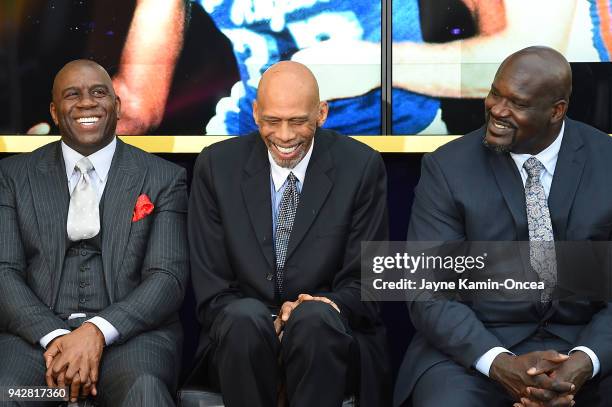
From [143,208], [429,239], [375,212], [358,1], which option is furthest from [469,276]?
[358,1]

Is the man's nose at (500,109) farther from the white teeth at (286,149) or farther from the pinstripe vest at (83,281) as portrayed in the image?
the pinstripe vest at (83,281)

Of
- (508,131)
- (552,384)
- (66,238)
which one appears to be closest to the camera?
(552,384)

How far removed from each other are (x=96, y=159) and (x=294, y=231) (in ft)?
2.70

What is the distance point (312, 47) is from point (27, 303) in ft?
5.68

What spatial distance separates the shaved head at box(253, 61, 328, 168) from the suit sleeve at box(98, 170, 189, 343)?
0.44 metres

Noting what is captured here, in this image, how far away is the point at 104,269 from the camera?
4.07 meters

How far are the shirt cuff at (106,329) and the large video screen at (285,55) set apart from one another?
1267mm

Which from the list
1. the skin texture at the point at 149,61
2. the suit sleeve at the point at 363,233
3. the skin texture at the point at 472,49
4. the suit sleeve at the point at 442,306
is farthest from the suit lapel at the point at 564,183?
the skin texture at the point at 149,61

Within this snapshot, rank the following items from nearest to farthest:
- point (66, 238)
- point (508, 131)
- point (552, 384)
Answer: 1. point (552, 384)
2. point (508, 131)
3. point (66, 238)

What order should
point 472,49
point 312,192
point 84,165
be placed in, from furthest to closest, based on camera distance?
point 472,49 → point 84,165 → point 312,192

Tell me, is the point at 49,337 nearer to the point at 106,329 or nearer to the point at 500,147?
the point at 106,329

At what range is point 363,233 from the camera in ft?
13.4

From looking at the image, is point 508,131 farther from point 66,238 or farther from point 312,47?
point 66,238

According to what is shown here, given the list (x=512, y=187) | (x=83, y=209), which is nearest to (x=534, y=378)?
(x=512, y=187)
